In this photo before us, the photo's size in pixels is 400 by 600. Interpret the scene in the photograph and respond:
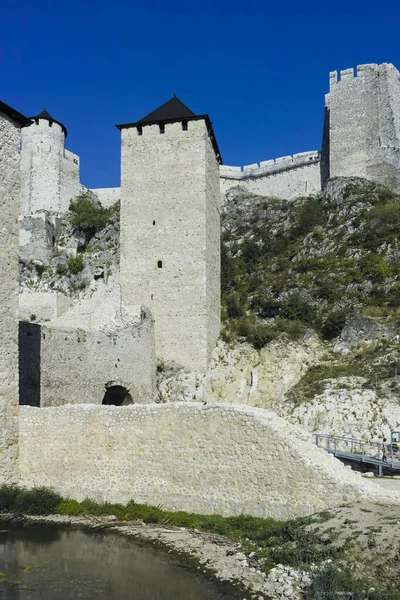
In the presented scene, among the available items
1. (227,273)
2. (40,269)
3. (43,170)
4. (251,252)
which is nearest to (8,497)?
(227,273)

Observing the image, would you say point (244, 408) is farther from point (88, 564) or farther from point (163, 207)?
point (163, 207)

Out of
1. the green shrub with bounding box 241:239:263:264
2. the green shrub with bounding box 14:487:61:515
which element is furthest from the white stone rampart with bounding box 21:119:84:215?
the green shrub with bounding box 14:487:61:515

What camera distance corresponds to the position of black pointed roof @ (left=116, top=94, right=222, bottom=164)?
914 inches

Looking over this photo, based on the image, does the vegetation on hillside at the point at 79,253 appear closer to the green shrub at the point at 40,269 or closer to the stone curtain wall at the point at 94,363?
the green shrub at the point at 40,269

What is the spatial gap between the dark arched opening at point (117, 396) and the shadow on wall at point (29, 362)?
392 centimetres

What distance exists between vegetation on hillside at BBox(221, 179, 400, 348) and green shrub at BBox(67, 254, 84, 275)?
667 centimetres

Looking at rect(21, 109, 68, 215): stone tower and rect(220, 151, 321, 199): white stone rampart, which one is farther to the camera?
rect(220, 151, 321, 199): white stone rampart

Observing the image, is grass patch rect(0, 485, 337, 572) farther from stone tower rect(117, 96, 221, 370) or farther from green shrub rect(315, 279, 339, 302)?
green shrub rect(315, 279, 339, 302)

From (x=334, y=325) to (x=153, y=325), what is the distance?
647cm

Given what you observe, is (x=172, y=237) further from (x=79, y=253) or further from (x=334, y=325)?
(x=79, y=253)

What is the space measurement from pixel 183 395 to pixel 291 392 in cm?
394

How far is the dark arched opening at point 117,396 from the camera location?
19.5 m

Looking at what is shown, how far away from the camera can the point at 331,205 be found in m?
30.8

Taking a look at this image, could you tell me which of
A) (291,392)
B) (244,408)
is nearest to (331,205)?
(291,392)
